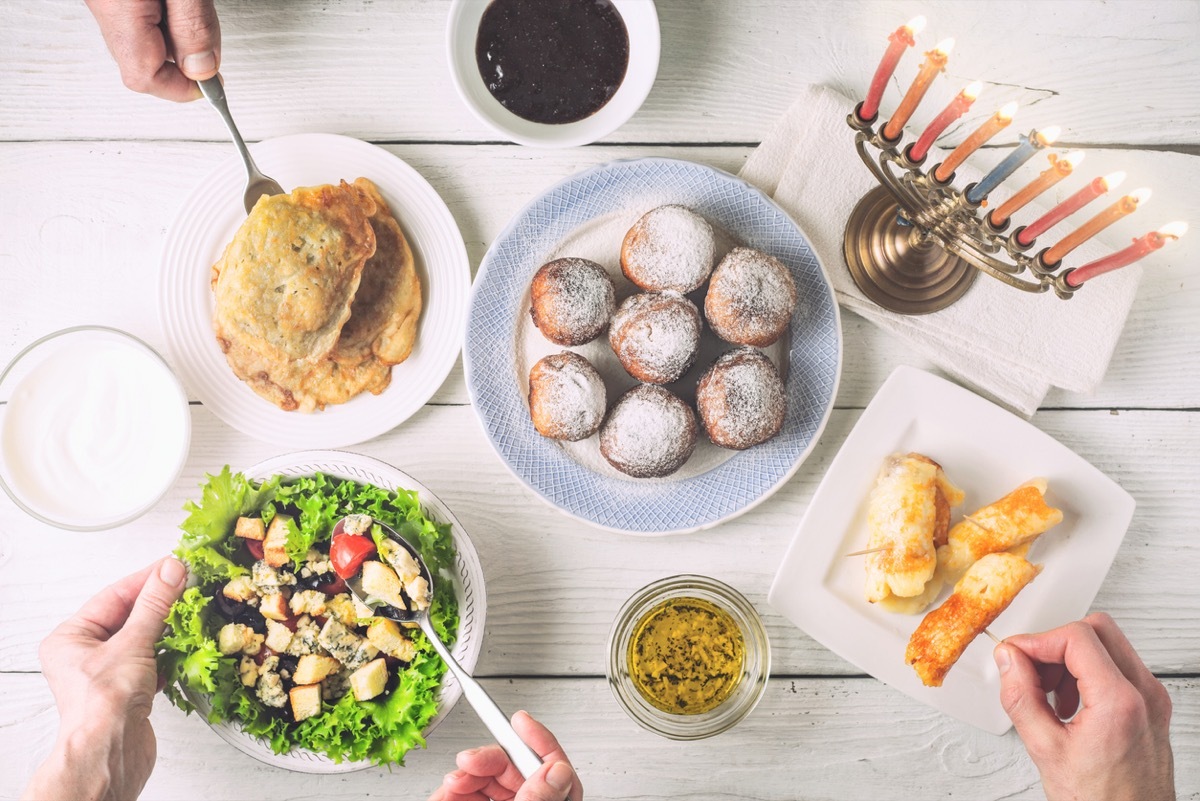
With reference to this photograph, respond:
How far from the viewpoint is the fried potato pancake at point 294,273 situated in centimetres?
202

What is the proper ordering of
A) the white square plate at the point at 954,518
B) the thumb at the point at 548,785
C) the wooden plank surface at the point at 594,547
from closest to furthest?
the thumb at the point at 548,785 < the white square plate at the point at 954,518 < the wooden plank surface at the point at 594,547

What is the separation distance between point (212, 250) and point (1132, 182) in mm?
2450

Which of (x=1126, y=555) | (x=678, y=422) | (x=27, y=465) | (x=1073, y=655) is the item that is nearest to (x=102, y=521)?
(x=27, y=465)

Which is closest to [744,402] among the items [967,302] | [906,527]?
[906,527]

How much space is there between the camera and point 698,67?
2291 mm

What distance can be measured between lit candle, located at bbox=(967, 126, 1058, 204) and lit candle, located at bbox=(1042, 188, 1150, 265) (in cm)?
17

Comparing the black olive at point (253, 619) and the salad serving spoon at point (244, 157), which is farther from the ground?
the salad serving spoon at point (244, 157)

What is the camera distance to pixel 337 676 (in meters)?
2.16

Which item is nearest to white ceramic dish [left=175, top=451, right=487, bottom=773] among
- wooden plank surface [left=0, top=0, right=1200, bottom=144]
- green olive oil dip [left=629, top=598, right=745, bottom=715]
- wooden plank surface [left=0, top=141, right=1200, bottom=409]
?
wooden plank surface [left=0, top=141, right=1200, bottom=409]

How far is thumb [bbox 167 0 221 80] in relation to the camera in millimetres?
1991

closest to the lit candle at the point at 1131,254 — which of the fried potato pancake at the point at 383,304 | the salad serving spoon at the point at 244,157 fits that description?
the fried potato pancake at the point at 383,304

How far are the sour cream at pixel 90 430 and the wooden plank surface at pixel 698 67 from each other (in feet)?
2.06

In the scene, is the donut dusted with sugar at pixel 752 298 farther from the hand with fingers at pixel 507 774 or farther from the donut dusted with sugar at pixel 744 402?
the hand with fingers at pixel 507 774

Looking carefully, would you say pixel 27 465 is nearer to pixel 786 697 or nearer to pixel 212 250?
pixel 212 250
